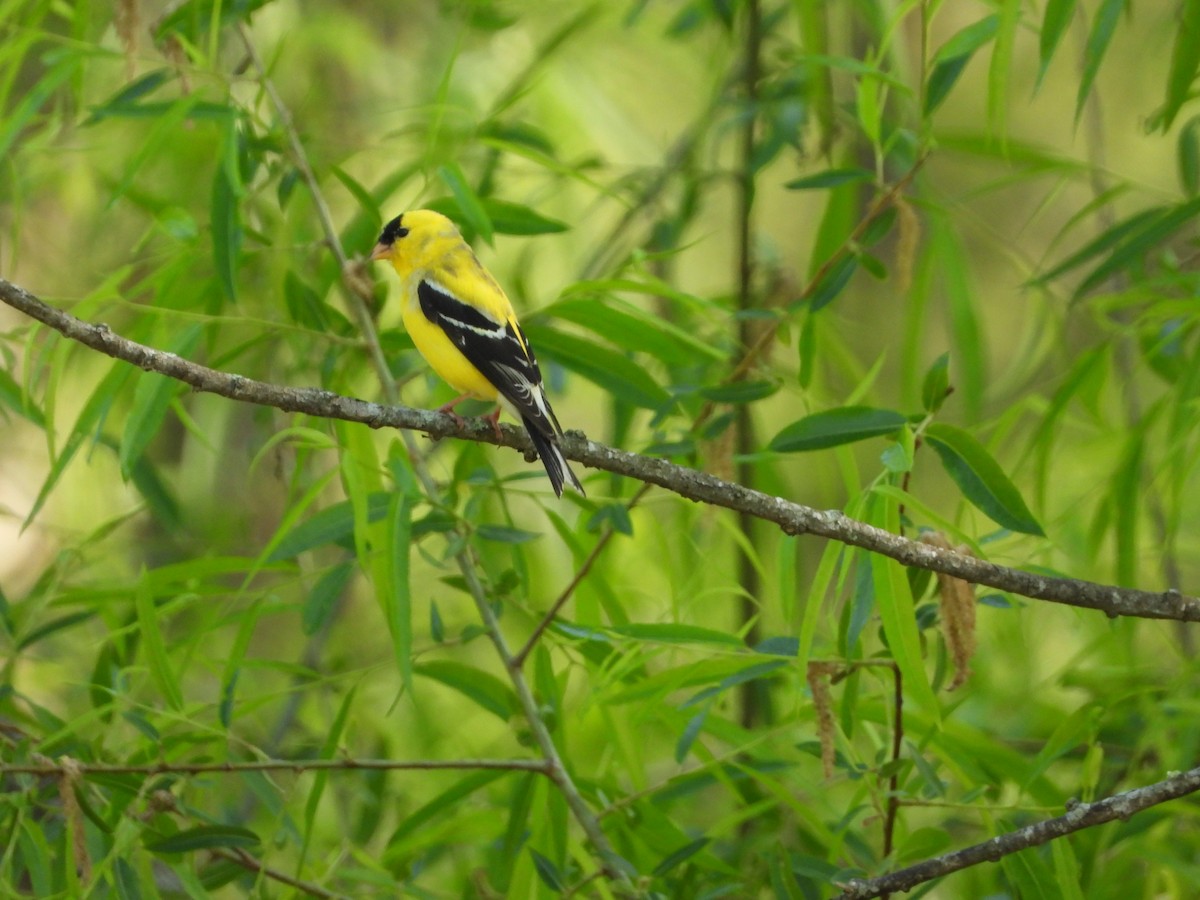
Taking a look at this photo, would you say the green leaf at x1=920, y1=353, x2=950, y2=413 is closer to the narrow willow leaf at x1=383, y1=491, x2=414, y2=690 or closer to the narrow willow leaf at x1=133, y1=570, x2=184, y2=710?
the narrow willow leaf at x1=383, y1=491, x2=414, y2=690

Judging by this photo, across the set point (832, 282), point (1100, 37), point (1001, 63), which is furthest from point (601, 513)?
point (1100, 37)

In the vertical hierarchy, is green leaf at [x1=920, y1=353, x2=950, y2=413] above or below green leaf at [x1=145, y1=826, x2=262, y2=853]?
above

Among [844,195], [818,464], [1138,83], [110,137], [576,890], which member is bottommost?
[576,890]

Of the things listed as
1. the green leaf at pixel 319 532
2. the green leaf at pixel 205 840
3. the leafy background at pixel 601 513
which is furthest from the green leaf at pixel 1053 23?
the green leaf at pixel 205 840

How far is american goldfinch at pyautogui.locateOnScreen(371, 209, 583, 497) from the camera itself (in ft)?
9.22

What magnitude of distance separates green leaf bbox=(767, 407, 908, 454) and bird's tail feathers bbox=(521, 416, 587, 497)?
494 mm

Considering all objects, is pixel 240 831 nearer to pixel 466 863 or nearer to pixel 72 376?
pixel 466 863

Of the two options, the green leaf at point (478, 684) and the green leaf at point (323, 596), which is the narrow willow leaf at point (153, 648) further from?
the green leaf at point (478, 684)

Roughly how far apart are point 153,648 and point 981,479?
1.56 metres

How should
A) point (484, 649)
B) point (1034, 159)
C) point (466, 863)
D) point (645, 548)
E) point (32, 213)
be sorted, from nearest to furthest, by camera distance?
point (1034, 159) < point (466, 863) < point (645, 548) < point (484, 649) < point (32, 213)

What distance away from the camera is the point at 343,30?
473 centimetres

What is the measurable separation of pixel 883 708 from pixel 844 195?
4.37 feet

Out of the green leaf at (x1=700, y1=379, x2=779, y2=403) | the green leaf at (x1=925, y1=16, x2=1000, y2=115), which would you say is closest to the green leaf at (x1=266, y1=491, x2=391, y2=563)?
Answer: the green leaf at (x1=700, y1=379, x2=779, y2=403)

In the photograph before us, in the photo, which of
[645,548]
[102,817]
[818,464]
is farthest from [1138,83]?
[102,817]
